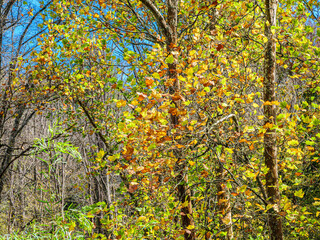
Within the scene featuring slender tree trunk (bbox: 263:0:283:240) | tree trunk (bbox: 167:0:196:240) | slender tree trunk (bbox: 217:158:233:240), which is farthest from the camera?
slender tree trunk (bbox: 263:0:283:240)

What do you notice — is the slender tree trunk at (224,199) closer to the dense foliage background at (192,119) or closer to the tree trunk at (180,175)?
the dense foliage background at (192,119)

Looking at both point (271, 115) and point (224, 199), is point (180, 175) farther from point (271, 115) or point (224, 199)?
point (271, 115)

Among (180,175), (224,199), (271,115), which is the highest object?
(271,115)

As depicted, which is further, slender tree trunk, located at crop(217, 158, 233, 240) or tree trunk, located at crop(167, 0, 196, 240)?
tree trunk, located at crop(167, 0, 196, 240)

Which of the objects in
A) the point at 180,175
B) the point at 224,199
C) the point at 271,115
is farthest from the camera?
the point at 271,115

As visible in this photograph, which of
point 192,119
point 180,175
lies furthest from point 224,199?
point 192,119

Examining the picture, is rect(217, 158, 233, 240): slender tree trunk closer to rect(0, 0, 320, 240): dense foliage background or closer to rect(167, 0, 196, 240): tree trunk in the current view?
rect(0, 0, 320, 240): dense foliage background

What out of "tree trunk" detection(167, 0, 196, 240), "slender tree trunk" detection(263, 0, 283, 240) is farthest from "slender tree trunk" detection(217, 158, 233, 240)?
"slender tree trunk" detection(263, 0, 283, 240)

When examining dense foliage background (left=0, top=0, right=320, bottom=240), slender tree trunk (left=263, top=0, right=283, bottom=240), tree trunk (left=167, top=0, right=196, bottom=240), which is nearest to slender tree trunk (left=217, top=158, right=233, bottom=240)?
dense foliage background (left=0, top=0, right=320, bottom=240)

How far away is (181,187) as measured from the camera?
394 centimetres

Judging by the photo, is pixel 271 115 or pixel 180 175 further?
pixel 271 115

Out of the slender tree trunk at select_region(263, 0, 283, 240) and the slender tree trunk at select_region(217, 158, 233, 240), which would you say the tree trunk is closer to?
the slender tree trunk at select_region(217, 158, 233, 240)

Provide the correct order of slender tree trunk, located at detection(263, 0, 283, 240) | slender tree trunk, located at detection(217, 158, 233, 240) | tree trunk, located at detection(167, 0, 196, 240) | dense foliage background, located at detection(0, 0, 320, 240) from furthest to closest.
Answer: slender tree trunk, located at detection(263, 0, 283, 240)
tree trunk, located at detection(167, 0, 196, 240)
slender tree trunk, located at detection(217, 158, 233, 240)
dense foliage background, located at detection(0, 0, 320, 240)

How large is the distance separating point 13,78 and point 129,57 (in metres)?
5.31
